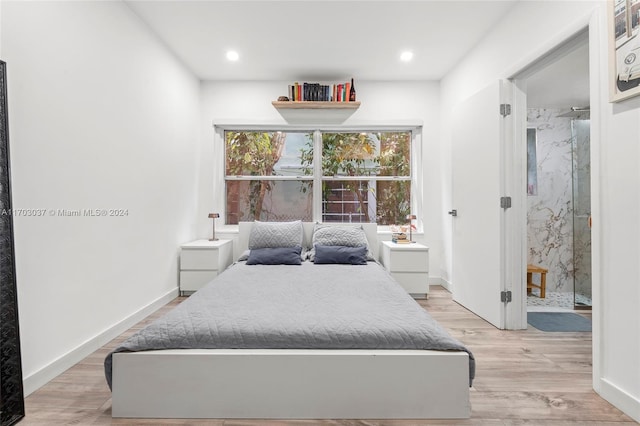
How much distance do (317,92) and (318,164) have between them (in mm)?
877

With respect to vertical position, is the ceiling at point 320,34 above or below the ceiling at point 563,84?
above

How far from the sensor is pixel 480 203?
10.0 ft

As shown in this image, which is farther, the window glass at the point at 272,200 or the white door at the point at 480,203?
the window glass at the point at 272,200

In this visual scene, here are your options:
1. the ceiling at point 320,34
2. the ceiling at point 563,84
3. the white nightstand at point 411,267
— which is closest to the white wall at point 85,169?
the ceiling at point 320,34

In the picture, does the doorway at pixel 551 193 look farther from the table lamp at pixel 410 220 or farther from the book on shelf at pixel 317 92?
the book on shelf at pixel 317 92

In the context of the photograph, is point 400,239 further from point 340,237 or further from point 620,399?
point 620,399

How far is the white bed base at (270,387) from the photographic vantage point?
1.58 meters

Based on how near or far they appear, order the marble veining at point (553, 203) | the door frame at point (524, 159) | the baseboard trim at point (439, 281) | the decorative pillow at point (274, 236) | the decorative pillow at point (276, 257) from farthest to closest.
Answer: the marble veining at point (553, 203)
the baseboard trim at point (439, 281)
the decorative pillow at point (274, 236)
the decorative pillow at point (276, 257)
the door frame at point (524, 159)

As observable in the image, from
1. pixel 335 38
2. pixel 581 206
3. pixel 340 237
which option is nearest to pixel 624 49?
pixel 335 38

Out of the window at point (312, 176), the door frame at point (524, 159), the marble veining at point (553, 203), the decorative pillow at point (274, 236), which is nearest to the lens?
the door frame at point (524, 159)

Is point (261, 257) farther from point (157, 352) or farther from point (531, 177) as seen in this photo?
point (531, 177)

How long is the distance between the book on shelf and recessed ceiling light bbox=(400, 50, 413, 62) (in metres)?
0.70

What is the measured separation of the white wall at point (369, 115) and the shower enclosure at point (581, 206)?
54.0 inches

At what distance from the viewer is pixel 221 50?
344 cm
